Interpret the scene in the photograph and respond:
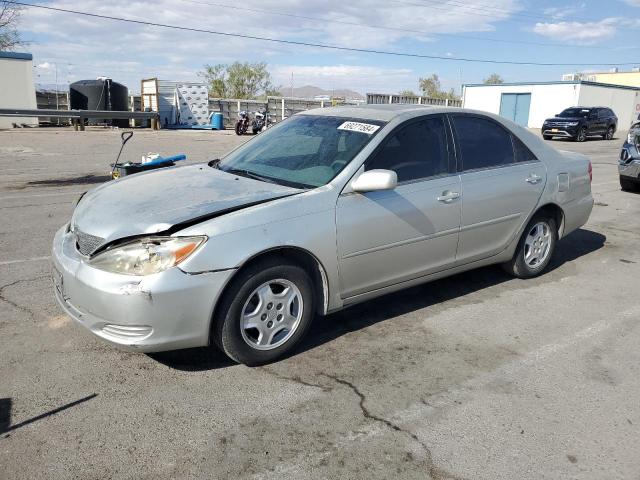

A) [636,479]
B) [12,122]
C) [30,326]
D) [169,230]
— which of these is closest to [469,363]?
[636,479]

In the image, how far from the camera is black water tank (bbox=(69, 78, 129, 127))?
3084 cm

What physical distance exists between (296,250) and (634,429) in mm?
2143

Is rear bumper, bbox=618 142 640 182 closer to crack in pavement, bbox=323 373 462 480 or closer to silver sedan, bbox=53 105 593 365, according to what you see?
silver sedan, bbox=53 105 593 365

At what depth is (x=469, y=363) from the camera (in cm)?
368

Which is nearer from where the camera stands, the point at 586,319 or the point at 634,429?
the point at 634,429

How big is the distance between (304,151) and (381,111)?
0.72 m

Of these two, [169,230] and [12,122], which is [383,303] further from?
[12,122]

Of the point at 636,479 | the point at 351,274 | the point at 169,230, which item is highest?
the point at 169,230

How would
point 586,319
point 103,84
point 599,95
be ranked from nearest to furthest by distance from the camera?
point 586,319, point 103,84, point 599,95

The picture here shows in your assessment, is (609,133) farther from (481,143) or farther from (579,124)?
(481,143)

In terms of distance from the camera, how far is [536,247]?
17.5 ft

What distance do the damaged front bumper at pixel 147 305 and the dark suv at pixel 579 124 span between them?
27.7 meters

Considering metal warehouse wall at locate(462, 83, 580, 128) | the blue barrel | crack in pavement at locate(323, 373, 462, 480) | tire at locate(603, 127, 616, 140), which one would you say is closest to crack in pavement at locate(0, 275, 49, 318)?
crack in pavement at locate(323, 373, 462, 480)

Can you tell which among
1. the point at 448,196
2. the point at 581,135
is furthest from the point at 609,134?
the point at 448,196
